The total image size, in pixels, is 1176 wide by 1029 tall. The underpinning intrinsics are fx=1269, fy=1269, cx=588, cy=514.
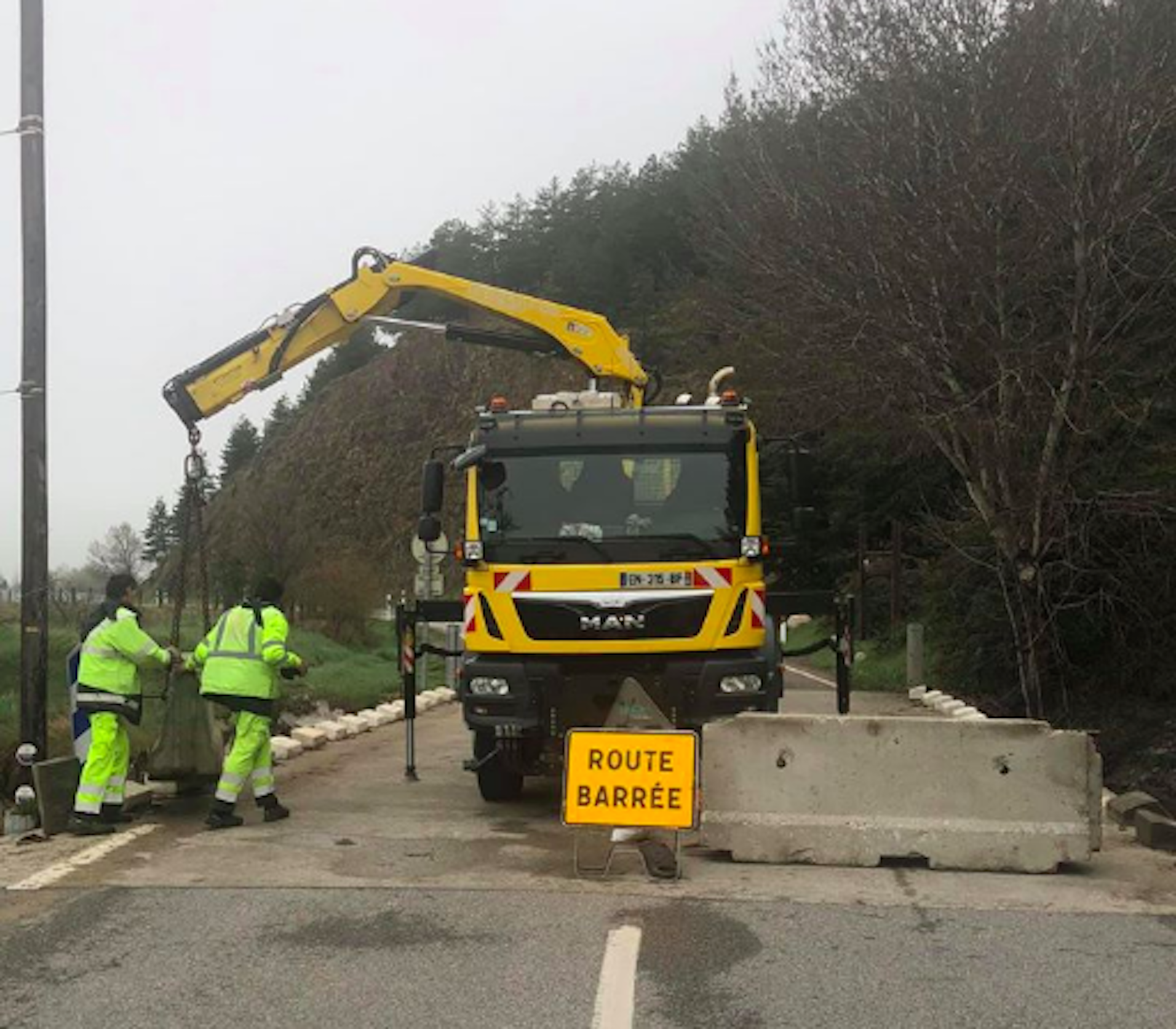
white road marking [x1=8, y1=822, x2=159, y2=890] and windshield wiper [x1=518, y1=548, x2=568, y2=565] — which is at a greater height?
windshield wiper [x1=518, y1=548, x2=568, y2=565]

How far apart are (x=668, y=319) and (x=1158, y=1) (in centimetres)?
4547

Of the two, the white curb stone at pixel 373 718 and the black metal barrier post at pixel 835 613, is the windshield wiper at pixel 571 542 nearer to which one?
the black metal barrier post at pixel 835 613

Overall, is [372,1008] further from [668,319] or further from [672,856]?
[668,319]

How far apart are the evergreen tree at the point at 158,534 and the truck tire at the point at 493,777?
93638 mm

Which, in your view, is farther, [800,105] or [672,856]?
[800,105]

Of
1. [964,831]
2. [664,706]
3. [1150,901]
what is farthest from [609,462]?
[1150,901]

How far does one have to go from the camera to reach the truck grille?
348 inches

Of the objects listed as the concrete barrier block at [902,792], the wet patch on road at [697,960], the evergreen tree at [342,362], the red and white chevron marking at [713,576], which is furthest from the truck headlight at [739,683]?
the evergreen tree at [342,362]

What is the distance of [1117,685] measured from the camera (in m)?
15.4

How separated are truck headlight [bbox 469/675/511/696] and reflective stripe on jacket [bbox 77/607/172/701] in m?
2.16

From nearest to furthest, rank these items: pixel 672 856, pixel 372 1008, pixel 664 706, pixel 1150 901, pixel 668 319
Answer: pixel 372 1008, pixel 1150 901, pixel 672 856, pixel 664 706, pixel 668 319

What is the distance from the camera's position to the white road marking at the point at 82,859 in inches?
280

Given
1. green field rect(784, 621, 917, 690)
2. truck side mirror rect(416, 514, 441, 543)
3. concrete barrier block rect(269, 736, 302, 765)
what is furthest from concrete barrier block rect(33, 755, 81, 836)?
green field rect(784, 621, 917, 690)

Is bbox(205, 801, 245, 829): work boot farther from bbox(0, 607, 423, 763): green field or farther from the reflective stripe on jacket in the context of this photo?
bbox(0, 607, 423, 763): green field
